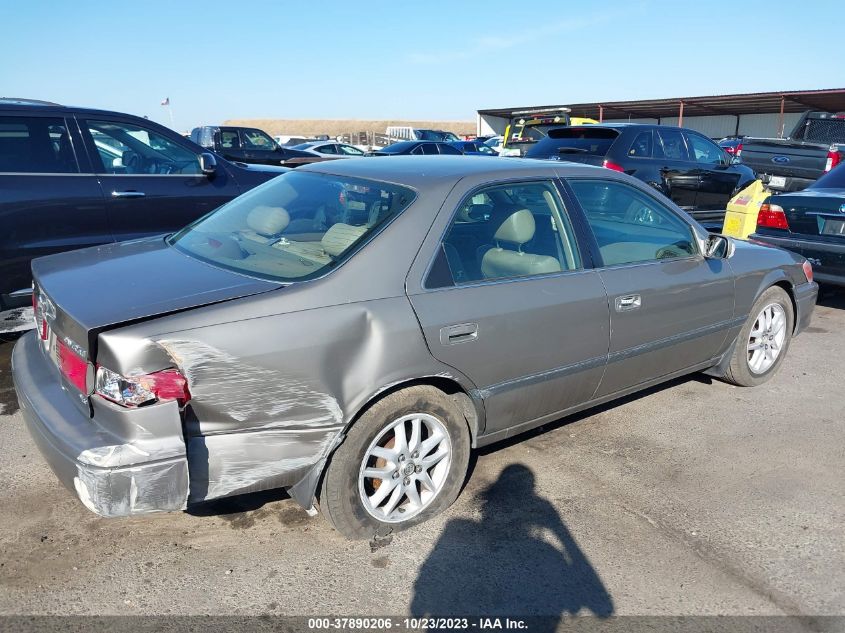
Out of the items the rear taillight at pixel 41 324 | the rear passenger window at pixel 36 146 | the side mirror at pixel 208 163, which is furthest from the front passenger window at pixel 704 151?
the rear taillight at pixel 41 324

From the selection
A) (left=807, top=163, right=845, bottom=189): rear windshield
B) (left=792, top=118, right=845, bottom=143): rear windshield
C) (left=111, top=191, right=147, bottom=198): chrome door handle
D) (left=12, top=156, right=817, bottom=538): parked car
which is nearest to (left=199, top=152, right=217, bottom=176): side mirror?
(left=111, top=191, right=147, bottom=198): chrome door handle

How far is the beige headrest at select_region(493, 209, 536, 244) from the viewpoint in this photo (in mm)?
3336

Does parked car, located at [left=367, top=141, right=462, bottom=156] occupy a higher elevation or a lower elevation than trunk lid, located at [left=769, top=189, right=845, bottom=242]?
higher

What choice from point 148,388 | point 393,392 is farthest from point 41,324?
point 393,392

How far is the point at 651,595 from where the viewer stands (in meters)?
2.60

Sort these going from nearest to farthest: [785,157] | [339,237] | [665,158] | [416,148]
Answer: [339,237], [665,158], [785,157], [416,148]

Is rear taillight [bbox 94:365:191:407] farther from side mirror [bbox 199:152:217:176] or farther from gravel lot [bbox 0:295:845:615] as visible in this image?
side mirror [bbox 199:152:217:176]

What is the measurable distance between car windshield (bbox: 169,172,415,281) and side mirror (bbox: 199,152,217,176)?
213 centimetres

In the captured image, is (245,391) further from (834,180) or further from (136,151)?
(834,180)

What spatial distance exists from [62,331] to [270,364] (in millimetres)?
850

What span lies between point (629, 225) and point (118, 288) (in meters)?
2.78

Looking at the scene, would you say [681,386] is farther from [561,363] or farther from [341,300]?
[341,300]

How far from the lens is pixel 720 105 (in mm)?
30875

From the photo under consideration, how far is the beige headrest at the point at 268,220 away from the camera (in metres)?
3.24
